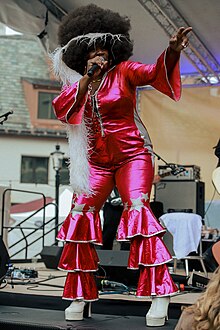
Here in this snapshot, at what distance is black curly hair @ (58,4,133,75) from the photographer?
126 inches

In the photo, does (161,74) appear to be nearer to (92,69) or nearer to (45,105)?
(92,69)

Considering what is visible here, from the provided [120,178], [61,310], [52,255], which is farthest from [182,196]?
[120,178]

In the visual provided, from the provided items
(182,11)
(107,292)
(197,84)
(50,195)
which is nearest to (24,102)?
(50,195)

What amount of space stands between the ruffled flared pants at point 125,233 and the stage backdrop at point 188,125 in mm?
5359

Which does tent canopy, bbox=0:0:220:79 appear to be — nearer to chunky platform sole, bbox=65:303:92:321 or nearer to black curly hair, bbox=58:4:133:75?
black curly hair, bbox=58:4:133:75

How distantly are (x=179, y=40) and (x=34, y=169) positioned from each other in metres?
19.1

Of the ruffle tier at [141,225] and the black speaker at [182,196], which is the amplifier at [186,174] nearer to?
the black speaker at [182,196]

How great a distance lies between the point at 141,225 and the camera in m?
3.00

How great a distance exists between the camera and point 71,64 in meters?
3.28

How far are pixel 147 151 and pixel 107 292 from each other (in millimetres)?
1418

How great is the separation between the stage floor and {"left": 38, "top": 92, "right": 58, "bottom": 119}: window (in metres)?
18.8

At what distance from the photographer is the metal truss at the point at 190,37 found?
6.68 meters

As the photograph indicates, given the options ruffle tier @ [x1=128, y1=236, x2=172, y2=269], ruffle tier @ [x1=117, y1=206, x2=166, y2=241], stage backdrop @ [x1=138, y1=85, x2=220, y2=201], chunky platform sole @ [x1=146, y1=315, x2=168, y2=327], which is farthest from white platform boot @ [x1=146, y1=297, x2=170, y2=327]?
stage backdrop @ [x1=138, y1=85, x2=220, y2=201]

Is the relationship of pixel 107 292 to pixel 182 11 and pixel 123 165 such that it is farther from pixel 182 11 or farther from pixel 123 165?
pixel 182 11
